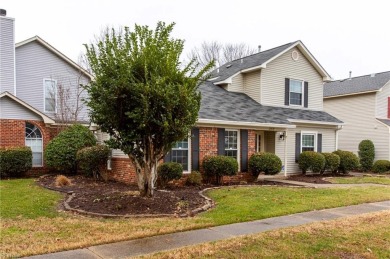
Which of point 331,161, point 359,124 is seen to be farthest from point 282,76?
point 359,124

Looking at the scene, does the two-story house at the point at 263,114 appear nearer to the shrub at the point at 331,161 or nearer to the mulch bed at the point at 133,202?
the shrub at the point at 331,161

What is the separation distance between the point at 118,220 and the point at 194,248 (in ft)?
7.58

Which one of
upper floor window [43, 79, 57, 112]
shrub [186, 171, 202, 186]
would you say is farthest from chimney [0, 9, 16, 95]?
shrub [186, 171, 202, 186]

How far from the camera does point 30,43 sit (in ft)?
57.8

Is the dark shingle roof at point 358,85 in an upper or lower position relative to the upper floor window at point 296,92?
upper

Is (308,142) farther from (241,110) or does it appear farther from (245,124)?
(245,124)

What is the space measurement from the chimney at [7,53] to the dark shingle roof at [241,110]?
934cm

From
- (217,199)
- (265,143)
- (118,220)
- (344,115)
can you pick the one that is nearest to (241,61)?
(265,143)

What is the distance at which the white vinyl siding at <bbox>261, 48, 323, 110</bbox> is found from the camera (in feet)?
57.7

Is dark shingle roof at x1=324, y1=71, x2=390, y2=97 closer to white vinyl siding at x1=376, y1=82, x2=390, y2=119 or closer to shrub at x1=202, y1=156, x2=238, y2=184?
white vinyl siding at x1=376, y1=82, x2=390, y2=119

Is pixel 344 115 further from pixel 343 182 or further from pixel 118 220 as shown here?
pixel 118 220

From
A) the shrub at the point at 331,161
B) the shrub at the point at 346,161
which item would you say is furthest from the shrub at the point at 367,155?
the shrub at the point at 331,161

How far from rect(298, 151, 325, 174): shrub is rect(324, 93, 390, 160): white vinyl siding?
23.5 feet

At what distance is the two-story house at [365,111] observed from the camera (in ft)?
68.2
